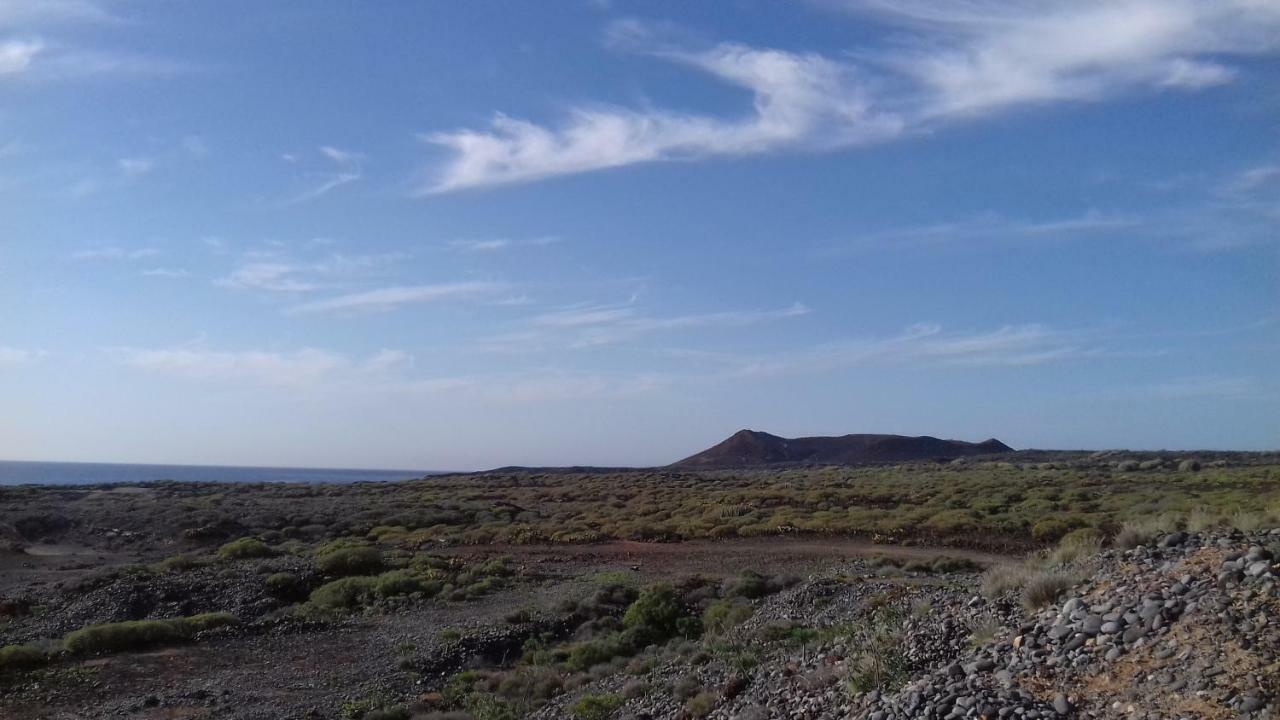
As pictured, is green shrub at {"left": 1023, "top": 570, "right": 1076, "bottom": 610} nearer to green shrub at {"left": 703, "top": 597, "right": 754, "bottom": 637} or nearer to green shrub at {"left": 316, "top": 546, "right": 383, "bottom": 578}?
green shrub at {"left": 703, "top": 597, "right": 754, "bottom": 637}

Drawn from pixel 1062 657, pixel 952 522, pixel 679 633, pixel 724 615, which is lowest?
pixel 679 633

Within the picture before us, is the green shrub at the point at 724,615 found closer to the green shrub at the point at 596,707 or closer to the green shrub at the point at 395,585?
the green shrub at the point at 596,707

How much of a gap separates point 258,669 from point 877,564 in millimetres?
15696

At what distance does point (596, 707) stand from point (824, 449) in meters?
153

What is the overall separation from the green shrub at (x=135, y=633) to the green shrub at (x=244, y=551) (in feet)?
38.3

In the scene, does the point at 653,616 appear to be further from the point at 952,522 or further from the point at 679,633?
the point at 952,522

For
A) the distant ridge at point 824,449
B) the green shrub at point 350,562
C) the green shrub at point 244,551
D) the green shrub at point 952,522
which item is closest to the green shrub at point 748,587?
the green shrub at point 350,562

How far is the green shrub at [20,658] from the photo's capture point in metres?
16.4

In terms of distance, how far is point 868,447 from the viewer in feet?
510

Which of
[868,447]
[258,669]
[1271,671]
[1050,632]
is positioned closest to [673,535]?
[258,669]

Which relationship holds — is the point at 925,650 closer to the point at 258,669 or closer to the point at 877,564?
the point at 258,669

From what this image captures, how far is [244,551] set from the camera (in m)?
31.8

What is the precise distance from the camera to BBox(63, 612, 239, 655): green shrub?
17812 mm

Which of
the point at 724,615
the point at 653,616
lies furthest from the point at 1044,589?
the point at 653,616
